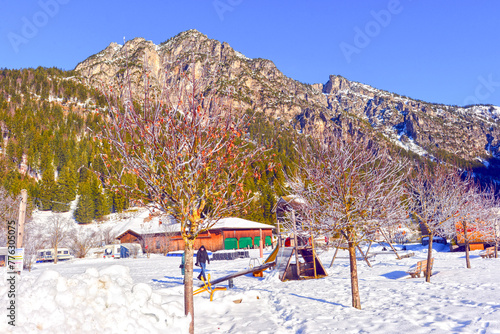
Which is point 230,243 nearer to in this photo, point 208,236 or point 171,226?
point 208,236

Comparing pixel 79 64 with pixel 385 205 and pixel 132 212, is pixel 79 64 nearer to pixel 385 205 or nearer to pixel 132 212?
pixel 132 212

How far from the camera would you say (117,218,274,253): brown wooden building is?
43000 mm

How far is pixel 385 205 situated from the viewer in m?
9.71

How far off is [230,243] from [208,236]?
320 centimetres

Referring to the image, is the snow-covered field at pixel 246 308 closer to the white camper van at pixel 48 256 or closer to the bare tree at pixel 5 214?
the bare tree at pixel 5 214

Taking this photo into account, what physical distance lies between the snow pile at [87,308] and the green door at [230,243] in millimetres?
37559

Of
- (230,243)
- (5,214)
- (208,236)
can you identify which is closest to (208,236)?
(208,236)

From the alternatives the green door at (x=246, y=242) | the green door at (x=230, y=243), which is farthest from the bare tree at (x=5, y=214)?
the green door at (x=246, y=242)

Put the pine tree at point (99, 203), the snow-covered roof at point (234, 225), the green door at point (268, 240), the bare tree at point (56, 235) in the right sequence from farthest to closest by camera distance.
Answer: the pine tree at point (99, 203) < the green door at point (268, 240) < the snow-covered roof at point (234, 225) < the bare tree at point (56, 235)

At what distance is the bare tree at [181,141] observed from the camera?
5691mm

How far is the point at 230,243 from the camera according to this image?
1758 inches

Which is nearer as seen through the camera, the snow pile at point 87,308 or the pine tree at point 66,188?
the snow pile at point 87,308

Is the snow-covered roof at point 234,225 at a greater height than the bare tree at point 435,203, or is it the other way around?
the bare tree at point 435,203

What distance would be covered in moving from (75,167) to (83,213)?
2023cm
